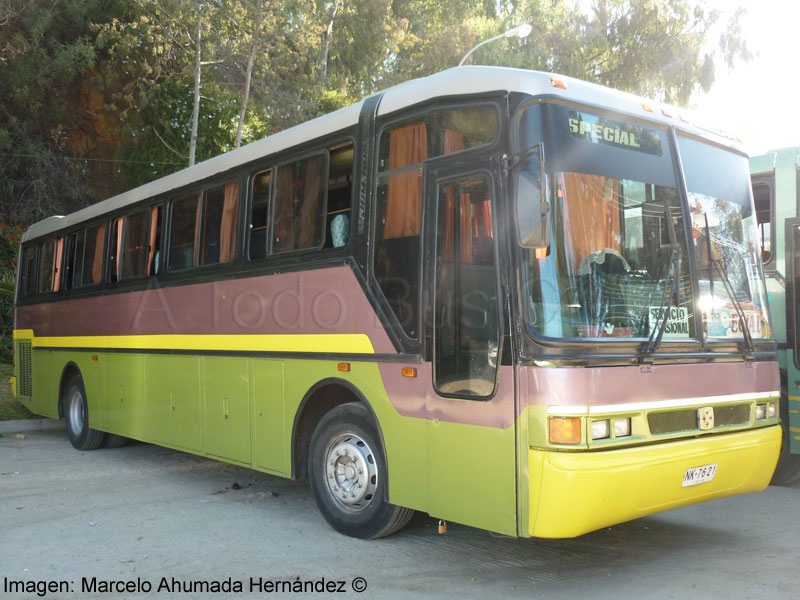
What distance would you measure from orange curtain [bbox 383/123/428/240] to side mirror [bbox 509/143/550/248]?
105 centimetres

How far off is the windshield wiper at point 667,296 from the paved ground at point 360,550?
5.02 feet

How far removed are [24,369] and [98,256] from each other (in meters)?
3.66

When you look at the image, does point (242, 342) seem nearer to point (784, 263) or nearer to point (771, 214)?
point (784, 263)

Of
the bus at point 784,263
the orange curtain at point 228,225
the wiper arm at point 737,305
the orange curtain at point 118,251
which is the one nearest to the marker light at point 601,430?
the wiper arm at point 737,305

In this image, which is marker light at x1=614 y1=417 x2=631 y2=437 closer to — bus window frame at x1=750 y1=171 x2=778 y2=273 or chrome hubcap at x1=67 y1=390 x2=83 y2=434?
bus window frame at x1=750 y1=171 x2=778 y2=273

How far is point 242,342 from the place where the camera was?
7.61 m

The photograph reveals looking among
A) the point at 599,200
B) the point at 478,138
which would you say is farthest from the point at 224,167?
the point at 599,200

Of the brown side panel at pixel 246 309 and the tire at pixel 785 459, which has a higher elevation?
the brown side panel at pixel 246 309

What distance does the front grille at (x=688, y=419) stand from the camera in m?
5.05

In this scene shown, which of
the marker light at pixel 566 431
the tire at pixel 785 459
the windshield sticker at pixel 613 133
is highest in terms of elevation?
the windshield sticker at pixel 613 133

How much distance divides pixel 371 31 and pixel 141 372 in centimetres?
2439

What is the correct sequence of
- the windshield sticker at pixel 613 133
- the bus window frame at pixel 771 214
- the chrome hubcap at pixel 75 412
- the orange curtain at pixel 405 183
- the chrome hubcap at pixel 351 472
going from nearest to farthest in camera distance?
1. the windshield sticker at pixel 613 133
2. the orange curtain at pixel 405 183
3. the chrome hubcap at pixel 351 472
4. the bus window frame at pixel 771 214
5. the chrome hubcap at pixel 75 412

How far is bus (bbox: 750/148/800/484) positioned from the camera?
8023mm

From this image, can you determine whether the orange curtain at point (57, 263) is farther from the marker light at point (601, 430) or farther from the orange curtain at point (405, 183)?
the marker light at point (601, 430)
